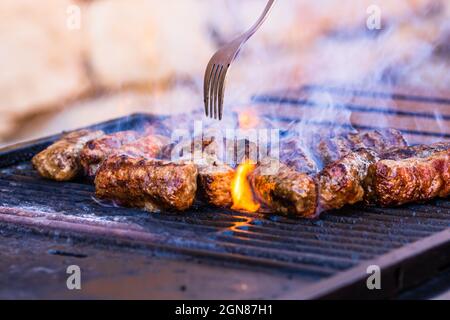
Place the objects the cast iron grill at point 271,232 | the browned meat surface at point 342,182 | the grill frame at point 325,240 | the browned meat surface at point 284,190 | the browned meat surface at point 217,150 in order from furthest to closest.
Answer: the browned meat surface at point 217,150, the browned meat surface at point 342,182, the browned meat surface at point 284,190, the cast iron grill at point 271,232, the grill frame at point 325,240

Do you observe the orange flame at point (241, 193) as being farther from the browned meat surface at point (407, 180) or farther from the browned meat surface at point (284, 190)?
the browned meat surface at point (407, 180)

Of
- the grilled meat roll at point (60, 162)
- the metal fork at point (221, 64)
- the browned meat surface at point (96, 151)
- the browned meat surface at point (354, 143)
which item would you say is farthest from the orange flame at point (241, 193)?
the grilled meat roll at point (60, 162)

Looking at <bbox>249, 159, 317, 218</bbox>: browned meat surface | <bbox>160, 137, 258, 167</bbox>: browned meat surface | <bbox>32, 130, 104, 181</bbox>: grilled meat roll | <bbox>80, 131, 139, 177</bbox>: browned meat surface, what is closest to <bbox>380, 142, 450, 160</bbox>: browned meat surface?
<bbox>249, 159, 317, 218</bbox>: browned meat surface

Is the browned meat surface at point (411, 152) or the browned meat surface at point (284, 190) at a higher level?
the browned meat surface at point (411, 152)

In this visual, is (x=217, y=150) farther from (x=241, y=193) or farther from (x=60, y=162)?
(x=60, y=162)

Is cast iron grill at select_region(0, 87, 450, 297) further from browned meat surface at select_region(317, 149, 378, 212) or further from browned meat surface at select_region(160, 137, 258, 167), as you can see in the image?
browned meat surface at select_region(160, 137, 258, 167)
